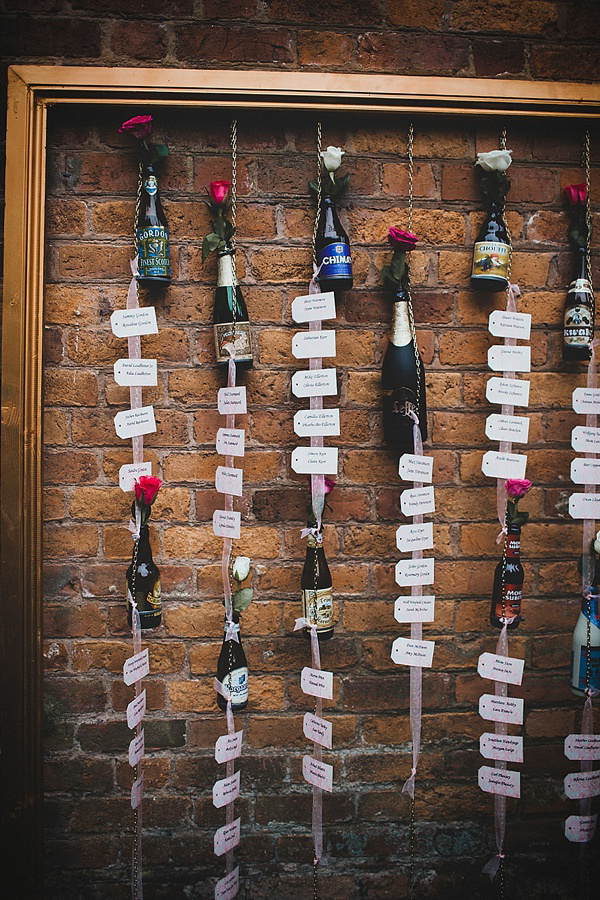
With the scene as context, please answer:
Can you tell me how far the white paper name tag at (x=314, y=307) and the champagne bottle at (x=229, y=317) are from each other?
12cm

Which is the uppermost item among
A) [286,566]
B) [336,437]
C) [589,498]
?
[336,437]

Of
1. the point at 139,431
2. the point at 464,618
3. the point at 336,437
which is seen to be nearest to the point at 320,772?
the point at 464,618

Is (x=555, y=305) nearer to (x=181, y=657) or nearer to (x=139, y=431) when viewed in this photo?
(x=139, y=431)

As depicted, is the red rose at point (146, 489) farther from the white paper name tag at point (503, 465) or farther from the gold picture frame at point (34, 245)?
the white paper name tag at point (503, 465)

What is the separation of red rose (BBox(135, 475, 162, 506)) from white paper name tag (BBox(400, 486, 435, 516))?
0.54 m

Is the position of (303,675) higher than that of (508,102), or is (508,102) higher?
(508,102)

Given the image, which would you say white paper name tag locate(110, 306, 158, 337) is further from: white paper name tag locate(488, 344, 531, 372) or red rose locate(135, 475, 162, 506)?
white paper name tag locate(488, 344, 531, 372)

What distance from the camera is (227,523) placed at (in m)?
1.33

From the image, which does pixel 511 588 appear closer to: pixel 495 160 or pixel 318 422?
pixel 318 422

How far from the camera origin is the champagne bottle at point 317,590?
1318 mm

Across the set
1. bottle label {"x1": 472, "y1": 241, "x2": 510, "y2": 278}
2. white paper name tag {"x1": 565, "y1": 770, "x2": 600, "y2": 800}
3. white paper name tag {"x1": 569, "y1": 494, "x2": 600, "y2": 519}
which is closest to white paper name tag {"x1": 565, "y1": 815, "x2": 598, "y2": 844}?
white paper name tag {"x1": 565, "y1": 770, "x2": 600, "y2": 800}

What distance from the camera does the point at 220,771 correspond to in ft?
4.58

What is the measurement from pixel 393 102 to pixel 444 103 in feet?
0.39

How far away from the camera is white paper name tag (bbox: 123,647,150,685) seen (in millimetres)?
1295
